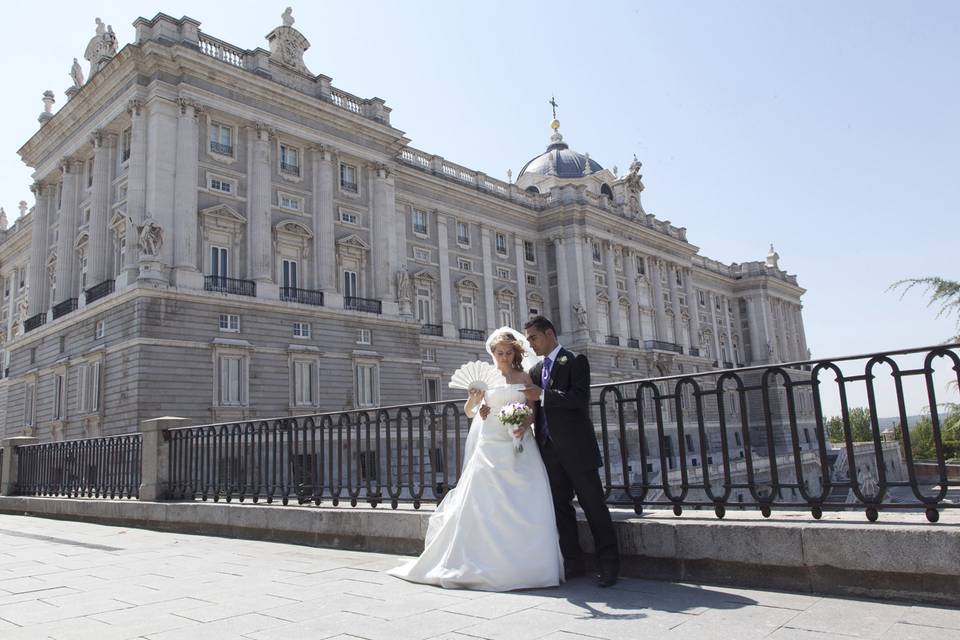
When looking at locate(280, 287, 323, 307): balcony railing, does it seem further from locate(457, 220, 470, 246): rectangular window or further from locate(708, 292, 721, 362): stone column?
locate(708, 292, 721, 362): stone column

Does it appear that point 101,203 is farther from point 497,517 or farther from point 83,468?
point 497,517

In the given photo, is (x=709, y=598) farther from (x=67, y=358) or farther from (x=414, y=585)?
(x=67, y=358)

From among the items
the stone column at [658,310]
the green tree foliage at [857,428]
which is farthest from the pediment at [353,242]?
the stone column at [658,310]

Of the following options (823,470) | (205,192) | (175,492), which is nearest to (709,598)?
(823,470)

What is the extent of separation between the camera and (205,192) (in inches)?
1172

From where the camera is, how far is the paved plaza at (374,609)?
4051 mm

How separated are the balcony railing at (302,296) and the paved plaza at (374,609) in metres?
24.8

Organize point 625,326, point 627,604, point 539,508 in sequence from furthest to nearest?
point 625,326 → point 539,508 → point 627,604

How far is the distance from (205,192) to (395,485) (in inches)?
1005

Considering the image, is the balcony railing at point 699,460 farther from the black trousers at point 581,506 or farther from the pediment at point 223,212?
the pediment at point 223,212

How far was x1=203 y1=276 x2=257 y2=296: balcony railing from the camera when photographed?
2883 centimetres

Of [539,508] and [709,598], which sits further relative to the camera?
[539,508]

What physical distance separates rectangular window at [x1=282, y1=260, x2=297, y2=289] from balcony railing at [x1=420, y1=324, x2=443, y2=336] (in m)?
10.00

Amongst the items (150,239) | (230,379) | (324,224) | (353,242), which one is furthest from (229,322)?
(353,242)
